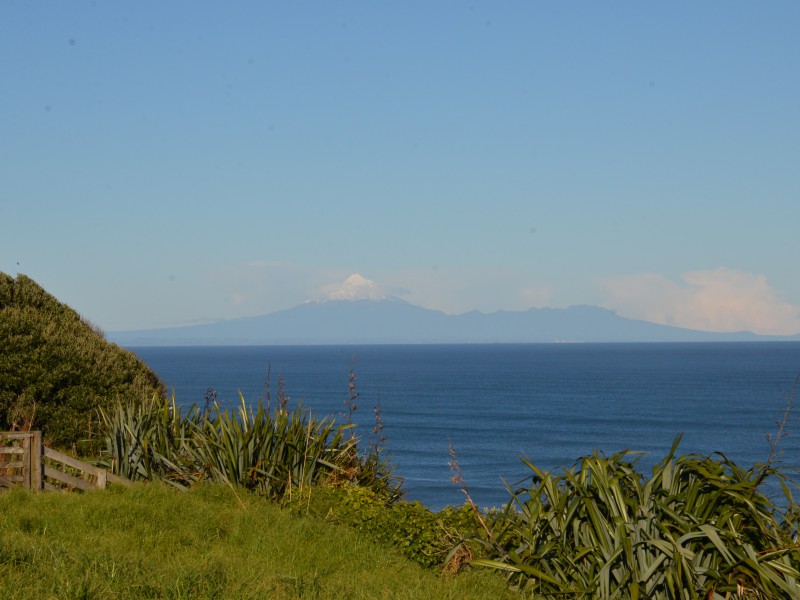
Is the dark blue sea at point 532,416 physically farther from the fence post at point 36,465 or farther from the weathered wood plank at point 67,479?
the fence post at point 36,465

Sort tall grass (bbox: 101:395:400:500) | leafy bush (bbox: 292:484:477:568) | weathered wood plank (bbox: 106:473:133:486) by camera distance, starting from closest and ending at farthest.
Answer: leafy bush (bbox: 292:484:477:568) → tall grass (bbox: 101:395:400:500) → weathered wood plank (bbox: 106:473:133:486)

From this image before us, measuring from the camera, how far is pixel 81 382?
67.1 feet

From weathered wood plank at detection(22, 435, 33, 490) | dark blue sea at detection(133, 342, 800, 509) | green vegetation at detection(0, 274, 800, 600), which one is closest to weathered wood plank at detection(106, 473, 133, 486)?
green vegetation at detection(0, 274, 800, 600)

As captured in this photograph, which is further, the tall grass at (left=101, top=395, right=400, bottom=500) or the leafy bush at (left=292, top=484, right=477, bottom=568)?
the tall grass at (left=101, top=395, right=400, bottom=500)

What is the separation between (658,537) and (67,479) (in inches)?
388

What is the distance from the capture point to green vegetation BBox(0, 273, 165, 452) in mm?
19812

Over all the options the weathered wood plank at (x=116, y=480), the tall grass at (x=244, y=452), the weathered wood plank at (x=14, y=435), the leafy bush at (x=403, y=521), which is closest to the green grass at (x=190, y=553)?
the leafy bush at (x=403, y=521)

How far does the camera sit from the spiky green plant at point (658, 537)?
340 inches

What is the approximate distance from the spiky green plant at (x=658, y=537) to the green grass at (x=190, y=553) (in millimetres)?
723

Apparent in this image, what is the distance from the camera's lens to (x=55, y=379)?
20.2 metres

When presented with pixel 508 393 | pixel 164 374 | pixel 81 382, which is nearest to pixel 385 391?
pixel 508 393

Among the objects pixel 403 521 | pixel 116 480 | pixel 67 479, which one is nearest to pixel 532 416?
pixel 116 480

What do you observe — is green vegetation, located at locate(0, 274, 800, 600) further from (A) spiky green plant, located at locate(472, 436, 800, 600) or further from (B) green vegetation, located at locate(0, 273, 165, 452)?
(B) green vegetation, located at locate(0, 273, 165, 452)

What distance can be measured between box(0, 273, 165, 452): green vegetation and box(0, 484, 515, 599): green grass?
640 centimetres
